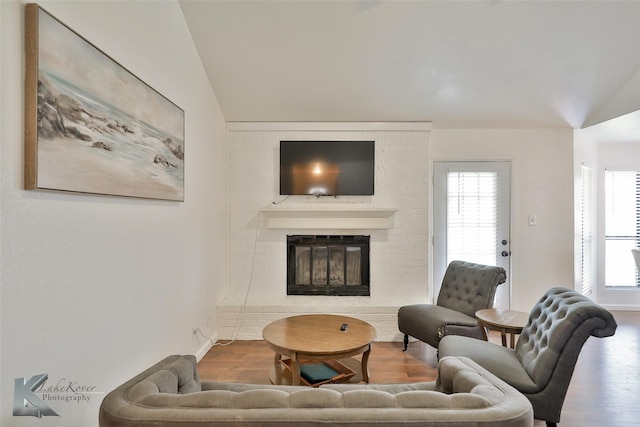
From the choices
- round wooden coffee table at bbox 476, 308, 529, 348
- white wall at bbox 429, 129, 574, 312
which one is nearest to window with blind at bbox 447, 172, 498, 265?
white wall at bbox 429, 129, 574, 312

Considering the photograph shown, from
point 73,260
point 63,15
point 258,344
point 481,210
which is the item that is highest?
point 63,15

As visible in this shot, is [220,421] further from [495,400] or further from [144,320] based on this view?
[144,320]

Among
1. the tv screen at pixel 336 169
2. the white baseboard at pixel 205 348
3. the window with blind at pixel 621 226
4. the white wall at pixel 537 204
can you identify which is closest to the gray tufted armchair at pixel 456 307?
the white wall at pixel 537 204

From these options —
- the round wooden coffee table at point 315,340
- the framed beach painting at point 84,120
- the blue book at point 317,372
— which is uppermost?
the framed beach painting at point 84,120

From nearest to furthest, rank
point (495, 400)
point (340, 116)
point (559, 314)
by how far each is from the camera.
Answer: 1. point (495, 400)
2. point (559, 314)
3. point (340, 116)

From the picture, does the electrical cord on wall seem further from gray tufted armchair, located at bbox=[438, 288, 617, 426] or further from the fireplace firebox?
gray tufted armchair, located at bbox=[438, 288, 617, 426]

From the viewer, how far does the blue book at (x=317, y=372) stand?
2418mm

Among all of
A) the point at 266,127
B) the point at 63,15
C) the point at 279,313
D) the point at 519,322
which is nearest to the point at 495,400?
the point at 519,322

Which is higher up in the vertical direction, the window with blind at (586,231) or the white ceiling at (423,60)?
the white ceiling at (423,60)

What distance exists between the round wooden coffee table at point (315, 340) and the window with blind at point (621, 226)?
4.18 m

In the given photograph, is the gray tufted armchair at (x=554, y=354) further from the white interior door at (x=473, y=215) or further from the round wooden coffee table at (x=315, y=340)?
the white interior door at (x=473, y=215)

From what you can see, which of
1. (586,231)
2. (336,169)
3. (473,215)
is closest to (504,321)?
(473,215)

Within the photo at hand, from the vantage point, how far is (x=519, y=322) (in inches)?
→ 97.7

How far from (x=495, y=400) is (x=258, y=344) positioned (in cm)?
289
